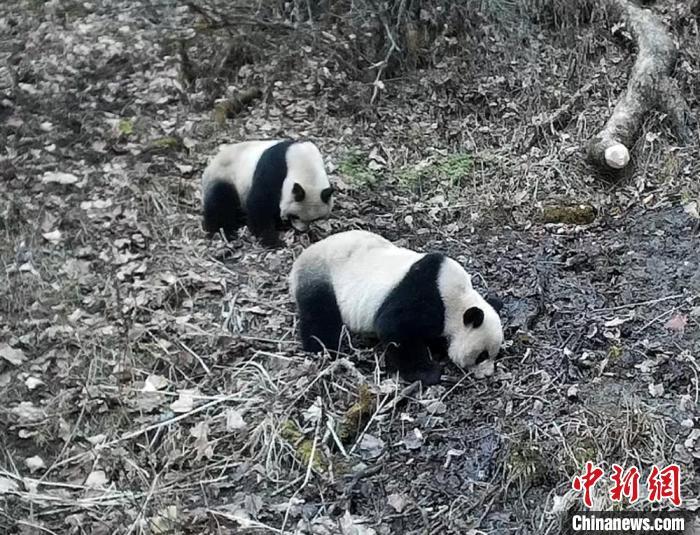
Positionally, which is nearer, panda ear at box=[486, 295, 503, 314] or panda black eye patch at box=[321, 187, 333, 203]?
panda ear at box=[486, 295, 503, 314]

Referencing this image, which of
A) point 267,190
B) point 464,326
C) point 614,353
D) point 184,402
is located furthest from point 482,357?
point 267,190

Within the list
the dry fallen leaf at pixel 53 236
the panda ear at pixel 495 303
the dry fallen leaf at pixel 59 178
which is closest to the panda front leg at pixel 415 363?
the panda ear at pixel 495 303

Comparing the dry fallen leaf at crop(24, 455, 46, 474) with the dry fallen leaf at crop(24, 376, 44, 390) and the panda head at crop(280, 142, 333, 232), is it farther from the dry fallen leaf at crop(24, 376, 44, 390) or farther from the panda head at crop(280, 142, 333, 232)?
the panda head at crop(280, 142, 333, 232)

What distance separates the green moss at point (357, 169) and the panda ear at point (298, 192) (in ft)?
3.25

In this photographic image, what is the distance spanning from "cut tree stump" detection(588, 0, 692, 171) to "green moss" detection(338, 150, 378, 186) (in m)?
1.98

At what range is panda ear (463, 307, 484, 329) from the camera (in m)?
4.74

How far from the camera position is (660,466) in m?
4.07

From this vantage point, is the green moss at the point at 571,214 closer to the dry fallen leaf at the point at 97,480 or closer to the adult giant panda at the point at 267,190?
the adult giant panda at the point at 267,190

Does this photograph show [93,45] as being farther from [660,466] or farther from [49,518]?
[660,466]

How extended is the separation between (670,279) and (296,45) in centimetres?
518

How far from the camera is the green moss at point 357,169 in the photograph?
7.37m

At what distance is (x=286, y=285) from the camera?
6.07 meters

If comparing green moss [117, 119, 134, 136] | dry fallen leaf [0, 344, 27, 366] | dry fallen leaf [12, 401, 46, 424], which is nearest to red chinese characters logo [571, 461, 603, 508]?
dry fallen leaf [12, 401, 46, 424]

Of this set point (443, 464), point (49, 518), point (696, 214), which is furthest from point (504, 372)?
point (49, 518)
